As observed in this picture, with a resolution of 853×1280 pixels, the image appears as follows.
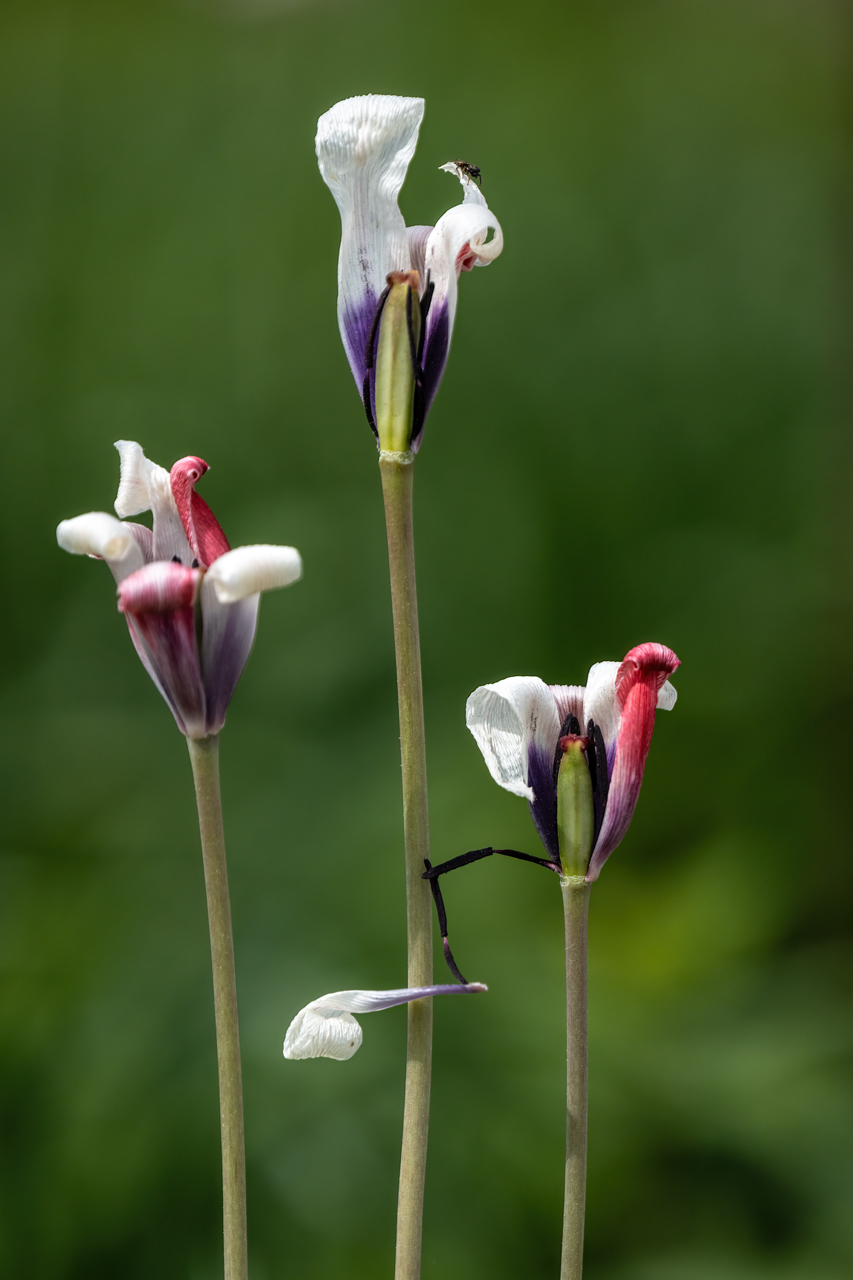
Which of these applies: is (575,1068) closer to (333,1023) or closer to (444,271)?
(333,1023)

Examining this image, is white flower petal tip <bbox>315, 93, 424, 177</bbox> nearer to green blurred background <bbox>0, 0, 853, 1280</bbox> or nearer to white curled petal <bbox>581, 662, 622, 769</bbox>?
white curled petal <bbox>581, 662, 622, 769</bbox>

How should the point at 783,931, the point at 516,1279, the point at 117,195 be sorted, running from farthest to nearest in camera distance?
the point at 117,195, the point at 783,931, the point at 516,1279

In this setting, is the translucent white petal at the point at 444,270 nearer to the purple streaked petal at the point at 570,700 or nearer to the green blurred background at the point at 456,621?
the purple streaked petal at the point at 570,700

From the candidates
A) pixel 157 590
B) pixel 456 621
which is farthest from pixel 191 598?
A: pixel 456 621

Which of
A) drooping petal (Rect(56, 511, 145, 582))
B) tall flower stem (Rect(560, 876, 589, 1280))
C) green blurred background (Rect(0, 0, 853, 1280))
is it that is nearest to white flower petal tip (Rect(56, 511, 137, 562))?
drooping petal (Rect(56, 511, 145, 582))

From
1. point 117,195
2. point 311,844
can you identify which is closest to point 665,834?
point 311,844

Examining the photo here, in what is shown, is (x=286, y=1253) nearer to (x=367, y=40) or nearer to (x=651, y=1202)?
(x=651, y=1202)

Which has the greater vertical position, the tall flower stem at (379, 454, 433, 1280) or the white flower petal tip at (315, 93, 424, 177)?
the white flower petal tip at (315, 93, 424, 177)
